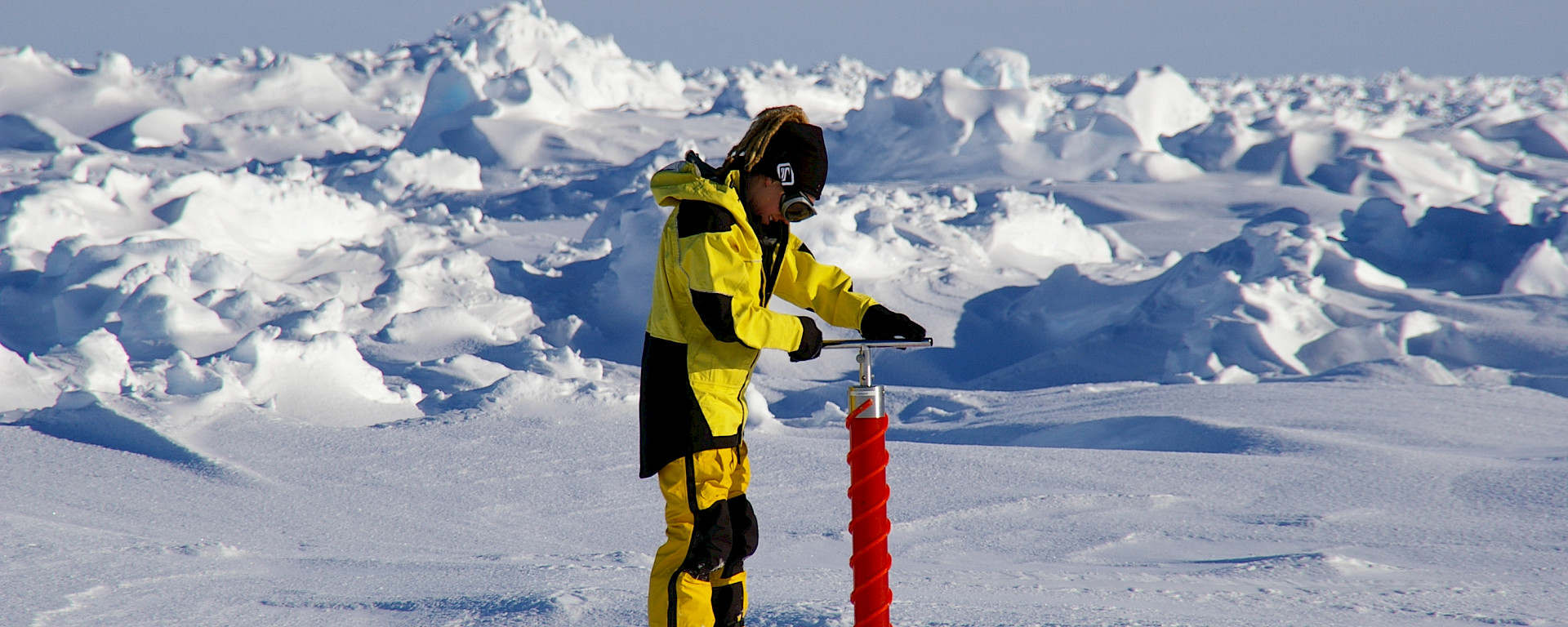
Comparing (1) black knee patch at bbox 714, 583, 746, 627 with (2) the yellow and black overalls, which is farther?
(1) black knee patch at bbox 714, 583, 746, 627

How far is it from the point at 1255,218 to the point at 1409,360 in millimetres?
6140

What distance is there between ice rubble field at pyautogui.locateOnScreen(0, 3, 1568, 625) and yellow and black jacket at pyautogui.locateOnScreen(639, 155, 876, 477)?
735mm

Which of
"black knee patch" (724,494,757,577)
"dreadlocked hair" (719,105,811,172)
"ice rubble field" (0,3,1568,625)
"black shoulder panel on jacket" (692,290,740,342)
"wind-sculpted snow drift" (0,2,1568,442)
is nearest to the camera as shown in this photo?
"black shoulder panel on jacket" (692,290,740,342)

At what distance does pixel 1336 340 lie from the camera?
8.46 metres

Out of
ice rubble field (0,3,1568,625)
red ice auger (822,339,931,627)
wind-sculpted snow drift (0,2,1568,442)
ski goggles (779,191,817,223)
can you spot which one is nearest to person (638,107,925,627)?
ski goggles (779,191,817,223)

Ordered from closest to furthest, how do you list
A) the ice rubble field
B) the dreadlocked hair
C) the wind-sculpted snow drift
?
1. the dreadlocked hair
2. the ice rubble field
3. the wind-sculpted snow drift

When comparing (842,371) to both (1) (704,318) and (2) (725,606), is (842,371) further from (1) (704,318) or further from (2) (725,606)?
(1) (704,318)

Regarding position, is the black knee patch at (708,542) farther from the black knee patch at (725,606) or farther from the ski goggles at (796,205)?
the ski goggles at (796,205)

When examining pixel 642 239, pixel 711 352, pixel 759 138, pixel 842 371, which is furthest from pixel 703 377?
pixel 642 239

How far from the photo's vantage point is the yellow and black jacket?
197 cm

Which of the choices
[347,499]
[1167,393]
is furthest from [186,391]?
[1167,393]

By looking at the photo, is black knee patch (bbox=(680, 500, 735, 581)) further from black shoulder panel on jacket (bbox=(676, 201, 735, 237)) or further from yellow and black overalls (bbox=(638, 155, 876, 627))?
black shoulder panel on jacket (bbox=(676, 201, 735, 237))

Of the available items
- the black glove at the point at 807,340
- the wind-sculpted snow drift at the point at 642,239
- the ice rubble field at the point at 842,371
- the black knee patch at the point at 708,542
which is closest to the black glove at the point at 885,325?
the black glove at the point at 807,340

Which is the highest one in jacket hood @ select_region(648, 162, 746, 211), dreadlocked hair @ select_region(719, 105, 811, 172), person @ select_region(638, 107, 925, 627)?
dreadlocked hair @ select_region(719, 105, 811, 172)
